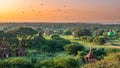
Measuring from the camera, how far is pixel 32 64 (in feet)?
107

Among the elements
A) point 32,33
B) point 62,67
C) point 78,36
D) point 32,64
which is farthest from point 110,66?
point 78,36

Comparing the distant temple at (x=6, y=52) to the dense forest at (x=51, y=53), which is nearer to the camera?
the dense forest at (x=51, y=53)

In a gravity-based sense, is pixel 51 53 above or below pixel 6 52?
below

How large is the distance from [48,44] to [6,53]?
12.3 meters

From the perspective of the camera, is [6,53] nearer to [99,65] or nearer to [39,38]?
[39,38]

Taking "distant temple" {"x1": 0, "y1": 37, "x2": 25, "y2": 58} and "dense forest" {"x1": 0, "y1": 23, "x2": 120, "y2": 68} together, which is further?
"distant temple" {"x1": 0, "y1": 37, "x2": 25, "y2": 58}

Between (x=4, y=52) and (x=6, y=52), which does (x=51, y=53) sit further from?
(x=4, y=52)

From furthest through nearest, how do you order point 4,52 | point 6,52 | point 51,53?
point 51,53 → point 6,52 → point 4,52

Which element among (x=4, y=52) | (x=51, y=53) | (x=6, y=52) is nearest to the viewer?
(x=4, y=52)

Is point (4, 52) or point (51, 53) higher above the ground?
point (4, 52)

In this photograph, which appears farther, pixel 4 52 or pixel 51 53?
pixel 51 53

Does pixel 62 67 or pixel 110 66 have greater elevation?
pixel 110 66

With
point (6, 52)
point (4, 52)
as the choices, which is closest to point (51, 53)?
point (6, 52)

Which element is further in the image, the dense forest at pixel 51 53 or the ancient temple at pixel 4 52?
the ancient temple at pixel 4 52
